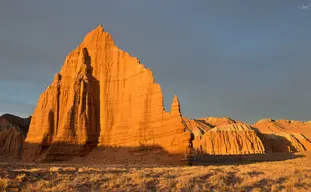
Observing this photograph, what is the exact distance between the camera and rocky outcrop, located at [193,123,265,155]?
105 meters

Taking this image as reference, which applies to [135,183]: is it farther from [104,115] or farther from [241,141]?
[241,141]

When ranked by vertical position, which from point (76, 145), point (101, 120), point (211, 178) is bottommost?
point (211, 178)

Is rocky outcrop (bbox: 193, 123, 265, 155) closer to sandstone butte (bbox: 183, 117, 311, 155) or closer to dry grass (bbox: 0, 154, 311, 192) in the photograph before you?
sandstone butte (bbox: 183, 117, 311, 155)

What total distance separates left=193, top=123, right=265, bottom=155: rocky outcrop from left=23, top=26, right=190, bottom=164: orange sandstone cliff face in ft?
213

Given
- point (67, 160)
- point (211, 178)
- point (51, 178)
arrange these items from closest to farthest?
1. point (51, 178)
2. point (211, 178)
3. point (67, 160)

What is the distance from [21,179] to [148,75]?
26181 mm

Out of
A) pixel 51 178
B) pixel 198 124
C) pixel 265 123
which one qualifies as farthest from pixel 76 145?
pixel 265 123

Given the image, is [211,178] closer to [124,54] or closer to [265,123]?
[124,54]

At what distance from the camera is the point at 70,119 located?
46375 millimetres

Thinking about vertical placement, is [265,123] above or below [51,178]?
above

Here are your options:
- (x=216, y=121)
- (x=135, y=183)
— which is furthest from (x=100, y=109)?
(x=216, y=121)

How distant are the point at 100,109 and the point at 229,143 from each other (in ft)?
229

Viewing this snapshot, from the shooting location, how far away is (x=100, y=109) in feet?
157

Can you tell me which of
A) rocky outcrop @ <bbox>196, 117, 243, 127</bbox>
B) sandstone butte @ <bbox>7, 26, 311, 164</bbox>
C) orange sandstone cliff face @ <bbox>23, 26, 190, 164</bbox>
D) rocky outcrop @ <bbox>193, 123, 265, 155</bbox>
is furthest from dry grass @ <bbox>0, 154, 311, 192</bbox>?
rocky outcrop @ <bbox>196, 117, 243, 127</bbox>
